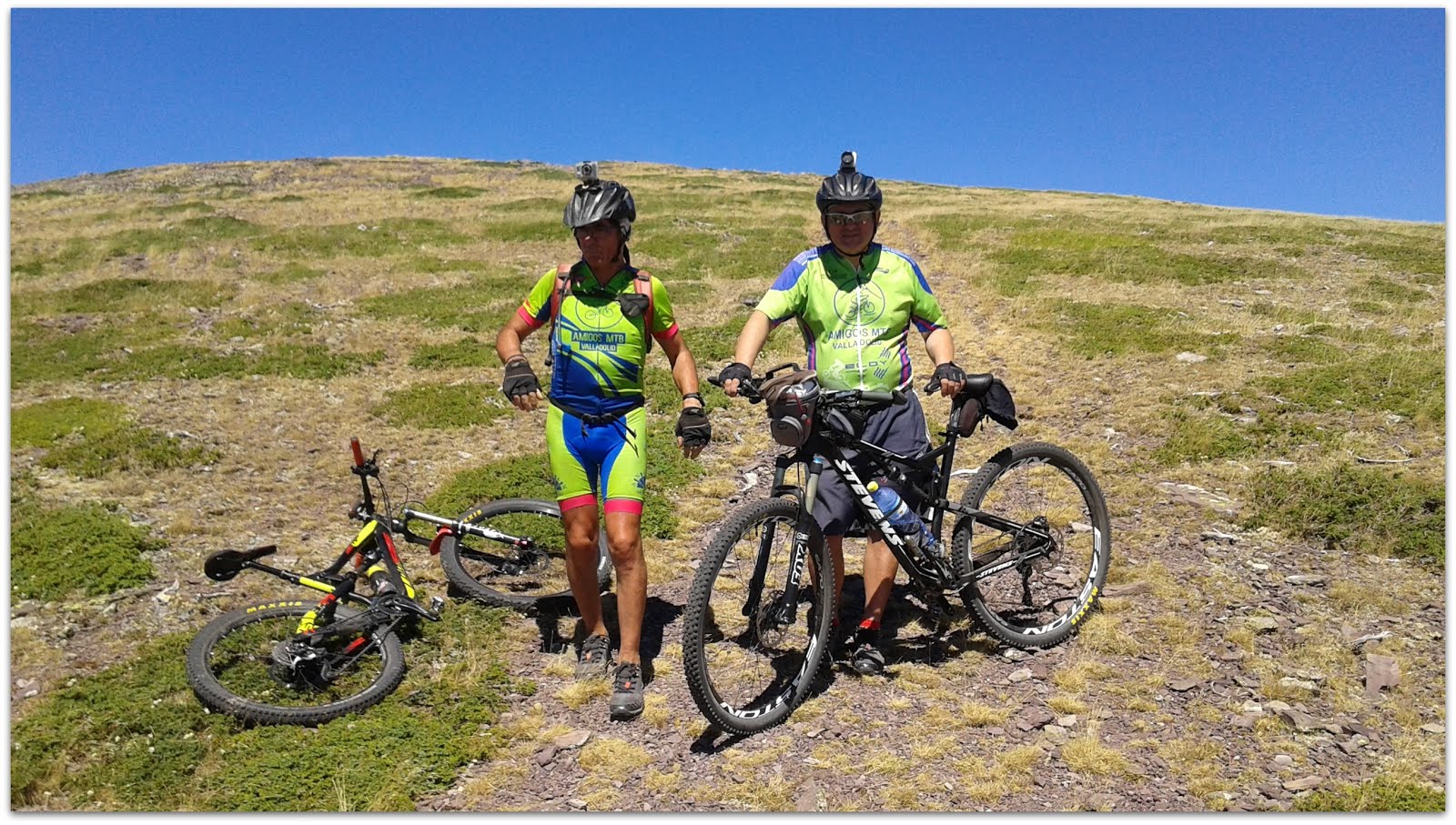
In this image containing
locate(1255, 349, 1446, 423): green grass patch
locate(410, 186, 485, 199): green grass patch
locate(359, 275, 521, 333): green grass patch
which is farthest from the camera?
locate(410, 186, 485, 199): green grass patch

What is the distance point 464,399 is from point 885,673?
10846 mm

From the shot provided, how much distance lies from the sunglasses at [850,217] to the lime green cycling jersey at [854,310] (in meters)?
0.28

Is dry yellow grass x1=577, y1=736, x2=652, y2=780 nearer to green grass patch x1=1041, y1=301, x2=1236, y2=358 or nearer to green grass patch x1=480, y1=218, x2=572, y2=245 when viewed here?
green grass patch x1=1041, y1=301, x2=1236, y2=358

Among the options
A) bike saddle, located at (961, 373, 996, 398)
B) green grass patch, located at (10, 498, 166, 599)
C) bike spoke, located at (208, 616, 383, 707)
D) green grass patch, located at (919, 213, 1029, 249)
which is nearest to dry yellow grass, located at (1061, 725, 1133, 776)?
bike saddle, located at (961, 373, 996, 398)

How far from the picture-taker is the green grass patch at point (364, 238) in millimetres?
32438

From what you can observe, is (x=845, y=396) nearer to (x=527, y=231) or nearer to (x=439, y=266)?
(x=439, y=266)

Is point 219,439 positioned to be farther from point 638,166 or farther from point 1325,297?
point 638,166

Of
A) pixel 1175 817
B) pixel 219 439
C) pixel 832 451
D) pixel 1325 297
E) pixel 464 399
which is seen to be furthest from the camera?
pixel 1325 297

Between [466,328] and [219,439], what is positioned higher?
[466,328]

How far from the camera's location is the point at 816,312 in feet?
21.5

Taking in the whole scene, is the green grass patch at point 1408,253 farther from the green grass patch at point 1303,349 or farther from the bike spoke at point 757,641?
the bike spoke at point 757,641

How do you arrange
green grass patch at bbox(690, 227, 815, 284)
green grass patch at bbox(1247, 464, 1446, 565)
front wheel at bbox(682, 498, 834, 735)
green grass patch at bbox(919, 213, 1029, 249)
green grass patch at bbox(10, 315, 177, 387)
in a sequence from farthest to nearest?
green grass patch at bbox(919, 213, 1029, 249) → green grass patch at bbox(690, 227, 815, 284) → green grass patch at bbox(10, 315, 177, 387) → green grass patch at bbox(1247, 464, 1446, 565) → front wheel at bbox(682, 498, 834, 735)

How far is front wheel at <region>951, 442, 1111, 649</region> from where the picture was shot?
22.5 feet

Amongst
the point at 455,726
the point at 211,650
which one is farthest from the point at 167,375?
the point at 455,726
